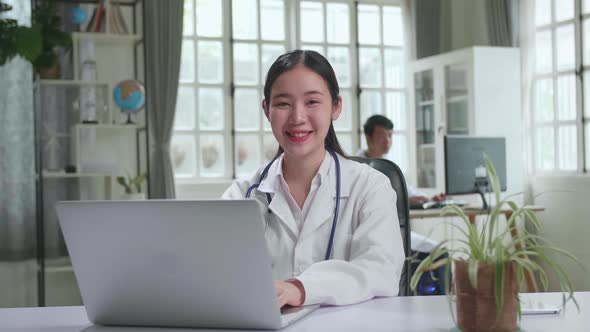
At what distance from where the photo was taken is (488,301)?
3.58ft

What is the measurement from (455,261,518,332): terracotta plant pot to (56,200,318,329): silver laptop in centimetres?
30

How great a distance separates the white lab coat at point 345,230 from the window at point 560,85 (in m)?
4.32

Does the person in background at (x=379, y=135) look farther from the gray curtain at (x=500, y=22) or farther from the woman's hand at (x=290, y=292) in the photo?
the woman's hand at (x=290, y=292)

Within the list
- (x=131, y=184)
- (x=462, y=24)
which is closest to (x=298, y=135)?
(x=131, y=184)

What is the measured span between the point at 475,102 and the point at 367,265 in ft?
15.4

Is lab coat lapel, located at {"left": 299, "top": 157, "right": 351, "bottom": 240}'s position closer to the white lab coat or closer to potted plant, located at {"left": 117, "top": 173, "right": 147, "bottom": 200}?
the white lab coat

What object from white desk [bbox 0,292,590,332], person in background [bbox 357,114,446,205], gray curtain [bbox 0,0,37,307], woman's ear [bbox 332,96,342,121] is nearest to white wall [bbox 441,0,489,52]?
person in background [bbox 357,114,446,205]

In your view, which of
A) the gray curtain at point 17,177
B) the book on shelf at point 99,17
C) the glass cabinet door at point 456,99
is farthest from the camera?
the glass cabinet door at point 456,99

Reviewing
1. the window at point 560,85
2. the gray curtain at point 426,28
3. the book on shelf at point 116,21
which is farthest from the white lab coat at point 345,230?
the gray curtain at point 426,28

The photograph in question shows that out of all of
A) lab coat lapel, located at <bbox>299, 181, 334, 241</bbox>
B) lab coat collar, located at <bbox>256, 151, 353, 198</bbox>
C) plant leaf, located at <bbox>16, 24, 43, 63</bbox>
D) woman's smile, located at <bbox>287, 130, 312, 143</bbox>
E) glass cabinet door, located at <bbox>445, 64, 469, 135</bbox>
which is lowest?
lab coat lapel, located at <bbox>299, 181, 334, 241</bbox>

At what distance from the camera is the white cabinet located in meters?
5.98

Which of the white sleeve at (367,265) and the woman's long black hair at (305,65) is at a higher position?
the woman's long black hair at (305,65)

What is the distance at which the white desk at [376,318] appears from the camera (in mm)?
1202

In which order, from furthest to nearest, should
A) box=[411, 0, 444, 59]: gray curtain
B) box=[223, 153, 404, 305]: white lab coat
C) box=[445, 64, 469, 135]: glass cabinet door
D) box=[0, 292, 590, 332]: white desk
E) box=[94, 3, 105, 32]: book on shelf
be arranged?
box=[411, 0, 444, 59]: gray curtain, box=[445, 64, 469, 135]: glass cabinet door, box=[94, 3, 105, 32]: book on shelf, box=[223, 153, 404, 305]: white lab coat, box=[0, 292, 590, 332]: white desk
